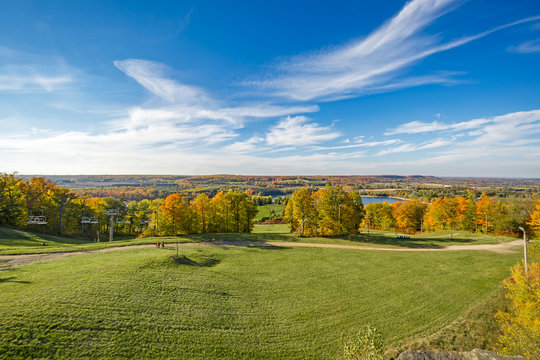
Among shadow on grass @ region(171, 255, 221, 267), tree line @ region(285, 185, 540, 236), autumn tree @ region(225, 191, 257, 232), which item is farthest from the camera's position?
autumn tree @ region(225, 191, 257, 232)

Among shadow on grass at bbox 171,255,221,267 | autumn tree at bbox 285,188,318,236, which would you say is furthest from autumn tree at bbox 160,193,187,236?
autumn tree at bbox 285,188,318,236

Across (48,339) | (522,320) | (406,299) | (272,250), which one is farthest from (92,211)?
(522,320)


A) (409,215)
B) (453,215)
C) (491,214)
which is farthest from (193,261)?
(453,215)

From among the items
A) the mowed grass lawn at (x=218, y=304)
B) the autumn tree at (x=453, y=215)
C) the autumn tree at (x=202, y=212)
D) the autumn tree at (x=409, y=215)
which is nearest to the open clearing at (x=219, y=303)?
the mowed grass lawn at (x=218, y=304)

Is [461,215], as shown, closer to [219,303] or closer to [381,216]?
[381,216]

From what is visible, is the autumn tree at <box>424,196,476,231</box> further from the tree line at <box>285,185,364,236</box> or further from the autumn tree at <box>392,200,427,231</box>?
the tree line at <box>285,185,364,236</box>
